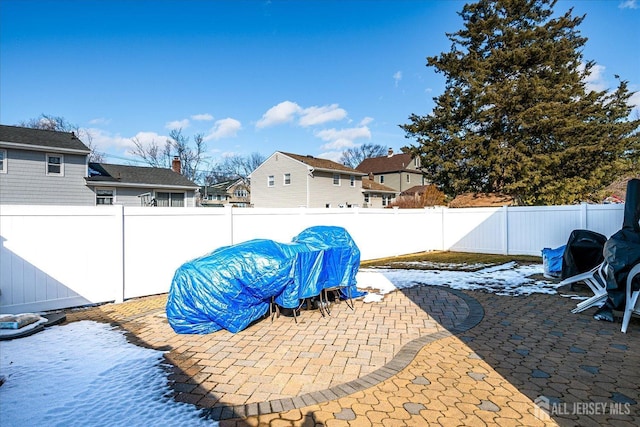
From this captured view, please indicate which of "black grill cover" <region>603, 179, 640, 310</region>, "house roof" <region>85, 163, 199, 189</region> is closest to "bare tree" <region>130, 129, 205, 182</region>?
"house roof" <region>85, 163, 199, 189</region>

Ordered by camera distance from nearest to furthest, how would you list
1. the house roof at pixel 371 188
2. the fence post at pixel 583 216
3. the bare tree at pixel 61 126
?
the fence post at pixel 583 216 → the house roof at pixel 371 188 → the bare tree at pixel 61 126

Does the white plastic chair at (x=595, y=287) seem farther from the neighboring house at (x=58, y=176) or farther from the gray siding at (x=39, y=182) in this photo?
the gray siding at (x=39, y=182)

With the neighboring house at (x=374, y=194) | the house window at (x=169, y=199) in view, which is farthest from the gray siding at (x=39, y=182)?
the neighboring house at (x=374, y=194)

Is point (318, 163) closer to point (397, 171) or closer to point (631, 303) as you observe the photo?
point (397, 171)

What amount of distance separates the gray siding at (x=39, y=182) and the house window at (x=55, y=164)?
0.53 feet

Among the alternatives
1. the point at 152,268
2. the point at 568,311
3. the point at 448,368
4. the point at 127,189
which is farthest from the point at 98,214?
the point at 127,189

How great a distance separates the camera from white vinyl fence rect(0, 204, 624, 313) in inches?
200

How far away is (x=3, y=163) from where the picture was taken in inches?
614

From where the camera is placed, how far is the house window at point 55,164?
1680 centimetres

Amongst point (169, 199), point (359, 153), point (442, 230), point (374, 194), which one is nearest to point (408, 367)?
point (442, 230)

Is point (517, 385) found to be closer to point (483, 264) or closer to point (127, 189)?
point (483, 264)

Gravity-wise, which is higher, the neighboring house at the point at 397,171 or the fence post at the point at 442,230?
the neighboring house at the point at 397,171

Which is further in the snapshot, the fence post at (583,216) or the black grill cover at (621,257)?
the fence post at (583,216)

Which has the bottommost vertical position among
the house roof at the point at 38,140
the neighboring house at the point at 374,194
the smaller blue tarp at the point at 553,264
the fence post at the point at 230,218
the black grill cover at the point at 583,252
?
the smaller blue tarp at the point at 553,264
